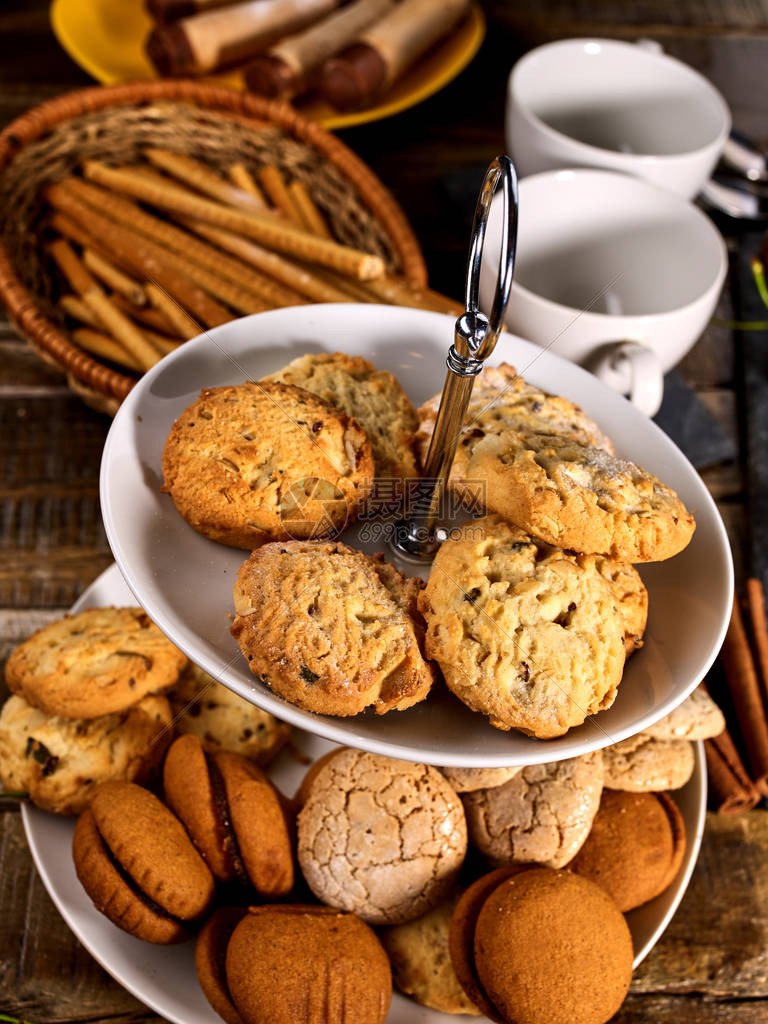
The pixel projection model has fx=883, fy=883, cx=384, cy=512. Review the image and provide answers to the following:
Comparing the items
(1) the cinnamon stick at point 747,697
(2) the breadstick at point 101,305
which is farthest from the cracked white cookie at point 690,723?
(2) the breadstick at point 101,305

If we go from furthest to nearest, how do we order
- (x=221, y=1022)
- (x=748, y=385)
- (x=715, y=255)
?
(x=748, y=385) < (x=715, y=255) < (x=221, y=1022)

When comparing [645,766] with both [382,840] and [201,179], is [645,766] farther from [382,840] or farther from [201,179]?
[201,179]

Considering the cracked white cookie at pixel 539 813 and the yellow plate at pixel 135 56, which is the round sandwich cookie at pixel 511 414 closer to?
the cracked white cookie at pixel 539 813

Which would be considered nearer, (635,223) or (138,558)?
(138,558)

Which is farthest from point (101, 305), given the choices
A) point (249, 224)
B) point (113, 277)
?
point (249, 224)

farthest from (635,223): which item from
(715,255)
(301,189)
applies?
(301,189)

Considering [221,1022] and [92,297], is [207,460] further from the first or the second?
[92,297]
